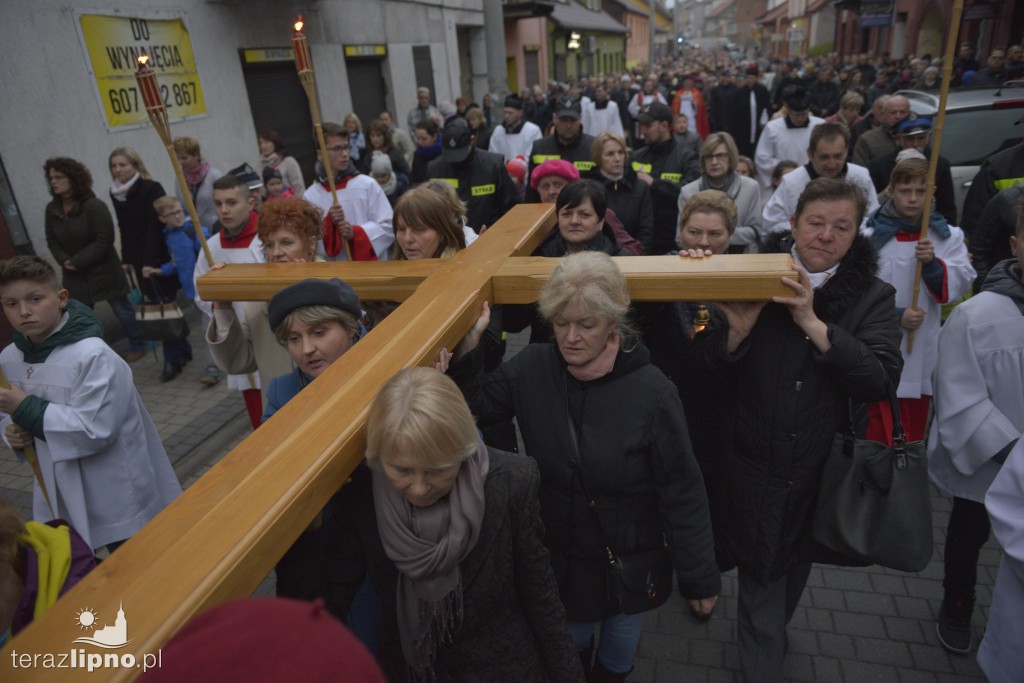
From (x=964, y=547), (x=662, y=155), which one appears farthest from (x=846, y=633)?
(x=662, y=155)

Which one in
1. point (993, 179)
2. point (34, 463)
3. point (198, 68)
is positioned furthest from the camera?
point (198, 68)

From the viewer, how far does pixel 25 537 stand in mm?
1734

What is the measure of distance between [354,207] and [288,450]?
4316 mm

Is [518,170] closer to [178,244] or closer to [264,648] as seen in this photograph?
[178,244]

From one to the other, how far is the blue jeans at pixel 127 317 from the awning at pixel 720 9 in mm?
124512

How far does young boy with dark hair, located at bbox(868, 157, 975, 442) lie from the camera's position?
3609 mm

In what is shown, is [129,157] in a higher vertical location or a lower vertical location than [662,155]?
higher

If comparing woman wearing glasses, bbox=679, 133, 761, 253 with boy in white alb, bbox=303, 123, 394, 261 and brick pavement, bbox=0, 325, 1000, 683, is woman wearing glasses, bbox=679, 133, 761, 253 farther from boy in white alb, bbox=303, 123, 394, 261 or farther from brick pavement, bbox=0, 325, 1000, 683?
brick pavement, bbox=0, 325, 1000, 683

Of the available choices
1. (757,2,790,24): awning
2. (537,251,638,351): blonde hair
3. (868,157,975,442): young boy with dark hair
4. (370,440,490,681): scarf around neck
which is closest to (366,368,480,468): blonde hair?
(370,440,490,681): scarf around neck

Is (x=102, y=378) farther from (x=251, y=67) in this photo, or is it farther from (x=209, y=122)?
(x=251, y=67)

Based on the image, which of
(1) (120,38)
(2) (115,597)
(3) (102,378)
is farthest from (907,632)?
(1) (120,38)

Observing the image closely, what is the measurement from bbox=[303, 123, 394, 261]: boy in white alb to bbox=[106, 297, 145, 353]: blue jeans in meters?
2.48

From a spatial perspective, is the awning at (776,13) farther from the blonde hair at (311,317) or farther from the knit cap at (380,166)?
the blonde hair at (311,317)

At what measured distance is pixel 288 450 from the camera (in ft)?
4.39
